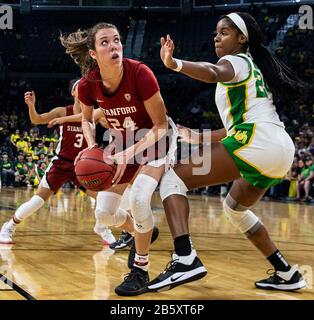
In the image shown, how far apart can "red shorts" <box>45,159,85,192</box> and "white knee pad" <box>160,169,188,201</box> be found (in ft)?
8.06

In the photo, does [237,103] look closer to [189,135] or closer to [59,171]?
[189,135]

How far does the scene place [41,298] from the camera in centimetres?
320

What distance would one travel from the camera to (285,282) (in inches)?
145

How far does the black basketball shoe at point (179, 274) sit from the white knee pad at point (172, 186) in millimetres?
376

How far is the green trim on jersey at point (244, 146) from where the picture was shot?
3.49 meters

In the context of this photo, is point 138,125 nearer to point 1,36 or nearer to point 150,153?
point 150,153

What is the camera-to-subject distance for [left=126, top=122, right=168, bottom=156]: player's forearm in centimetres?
362

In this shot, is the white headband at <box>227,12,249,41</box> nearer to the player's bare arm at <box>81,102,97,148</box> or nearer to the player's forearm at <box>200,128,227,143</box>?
the player's forearm at <box>200,128,227,143</box>

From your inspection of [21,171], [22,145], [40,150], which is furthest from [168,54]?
[22,145]

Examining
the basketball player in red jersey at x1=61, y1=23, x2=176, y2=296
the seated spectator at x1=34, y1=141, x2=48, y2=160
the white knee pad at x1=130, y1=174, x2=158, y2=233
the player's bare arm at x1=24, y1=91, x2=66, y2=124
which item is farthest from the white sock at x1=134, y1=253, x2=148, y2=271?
the seated spectator at x1=34, y1=141, x2=48, y2=160

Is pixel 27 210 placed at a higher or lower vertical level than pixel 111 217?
lower

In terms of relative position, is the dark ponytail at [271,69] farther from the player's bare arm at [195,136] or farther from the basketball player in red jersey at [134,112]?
the basketball player in red jersey at [134,112]

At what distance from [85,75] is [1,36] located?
2344 cm

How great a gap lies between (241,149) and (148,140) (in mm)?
603
